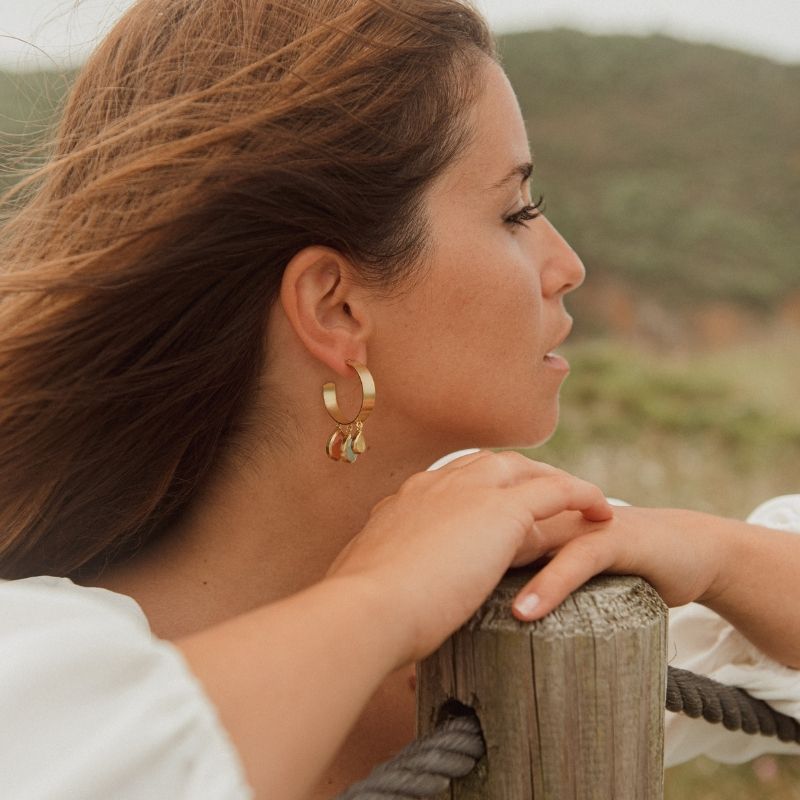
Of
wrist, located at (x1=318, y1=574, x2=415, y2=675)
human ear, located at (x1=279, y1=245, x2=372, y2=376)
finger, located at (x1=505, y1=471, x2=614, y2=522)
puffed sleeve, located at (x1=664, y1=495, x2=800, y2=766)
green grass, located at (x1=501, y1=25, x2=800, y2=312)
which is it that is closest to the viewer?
wrist, located at (x1=318, y1=574, x2=415, y2=675)

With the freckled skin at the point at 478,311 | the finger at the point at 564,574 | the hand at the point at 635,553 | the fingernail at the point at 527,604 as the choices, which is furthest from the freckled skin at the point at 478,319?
the fingernail at the point at 527,604

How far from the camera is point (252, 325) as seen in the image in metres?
1.62

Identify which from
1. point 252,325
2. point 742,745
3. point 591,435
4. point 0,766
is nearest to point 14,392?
point 252,325

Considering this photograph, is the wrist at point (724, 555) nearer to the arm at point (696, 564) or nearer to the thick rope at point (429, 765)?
the arm at point (696, 564)

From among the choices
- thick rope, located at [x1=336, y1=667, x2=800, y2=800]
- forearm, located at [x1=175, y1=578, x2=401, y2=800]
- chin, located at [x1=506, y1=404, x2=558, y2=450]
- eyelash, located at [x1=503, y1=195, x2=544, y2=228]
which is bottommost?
thick rope, located at [x1=336, y1=667, x2=800, y2=800]

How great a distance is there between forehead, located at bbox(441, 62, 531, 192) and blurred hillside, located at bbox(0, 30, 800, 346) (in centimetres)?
1130

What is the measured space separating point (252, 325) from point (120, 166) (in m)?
0.32

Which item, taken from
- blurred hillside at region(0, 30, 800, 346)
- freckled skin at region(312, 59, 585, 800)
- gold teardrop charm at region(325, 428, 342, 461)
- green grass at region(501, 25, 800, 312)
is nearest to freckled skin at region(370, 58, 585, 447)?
freckled skin at region(312, 59, 585, 800)

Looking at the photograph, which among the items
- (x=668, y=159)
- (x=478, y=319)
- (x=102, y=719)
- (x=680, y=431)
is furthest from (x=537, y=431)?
(x=668, y=159)

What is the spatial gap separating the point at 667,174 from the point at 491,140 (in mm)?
14461

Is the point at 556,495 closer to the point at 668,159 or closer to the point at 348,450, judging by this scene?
the point at 348,450

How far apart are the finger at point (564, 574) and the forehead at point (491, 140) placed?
667 millimetres

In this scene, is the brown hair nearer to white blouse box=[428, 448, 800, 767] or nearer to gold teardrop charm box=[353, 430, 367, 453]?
gold teardrop charm box=[353, 430, 367, 453]

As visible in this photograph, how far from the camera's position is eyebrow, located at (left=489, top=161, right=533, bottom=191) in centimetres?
168
